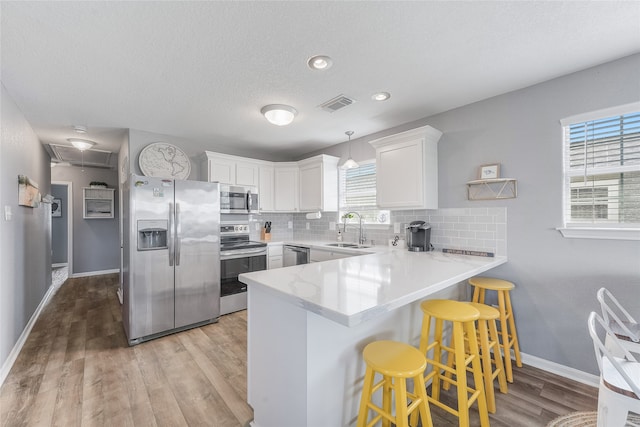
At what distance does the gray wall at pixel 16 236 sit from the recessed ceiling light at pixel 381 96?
317 cm

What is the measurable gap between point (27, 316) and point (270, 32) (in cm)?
400

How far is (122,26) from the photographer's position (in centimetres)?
164

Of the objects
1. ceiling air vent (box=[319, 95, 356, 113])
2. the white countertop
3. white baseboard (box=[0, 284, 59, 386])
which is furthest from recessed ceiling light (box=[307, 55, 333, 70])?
white baseboard (box=[0, 284, 59, 386])

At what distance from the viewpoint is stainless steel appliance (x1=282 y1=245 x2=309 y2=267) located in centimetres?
386

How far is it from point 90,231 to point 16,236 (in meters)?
4.08

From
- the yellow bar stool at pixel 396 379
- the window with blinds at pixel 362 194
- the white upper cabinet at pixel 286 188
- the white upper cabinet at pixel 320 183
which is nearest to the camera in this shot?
the yellow bar stool at pixel 396 379

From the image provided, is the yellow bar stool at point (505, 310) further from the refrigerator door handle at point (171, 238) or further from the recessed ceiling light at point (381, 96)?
the refrigerator door handle at point (171, 238)

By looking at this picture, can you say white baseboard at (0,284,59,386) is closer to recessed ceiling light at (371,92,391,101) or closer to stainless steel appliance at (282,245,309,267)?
stainless steel appliance at (282,245,309,267)

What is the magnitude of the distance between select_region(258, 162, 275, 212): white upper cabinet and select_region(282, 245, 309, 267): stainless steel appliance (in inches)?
30.6

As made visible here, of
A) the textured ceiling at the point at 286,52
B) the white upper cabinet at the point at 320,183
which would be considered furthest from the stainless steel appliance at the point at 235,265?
the textured ceiling at the point at 286,52

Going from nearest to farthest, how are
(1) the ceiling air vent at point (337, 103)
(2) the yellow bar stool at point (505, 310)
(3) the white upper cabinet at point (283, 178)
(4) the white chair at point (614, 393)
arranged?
(4) the white chair at point (614, 393) < (2) the yellow bar stool at point (505, 310) < (1) the ceiling air vent at point (337, 103) < (3) the white upper cabinet at point (283, 178)

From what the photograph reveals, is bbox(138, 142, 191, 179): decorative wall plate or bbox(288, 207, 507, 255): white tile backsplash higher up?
bbox(138, 142, 191, 179): decorative wall plate

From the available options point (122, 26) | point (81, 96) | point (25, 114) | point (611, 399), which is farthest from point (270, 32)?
point (25, 114)

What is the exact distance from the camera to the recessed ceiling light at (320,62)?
1.96m
